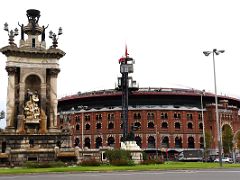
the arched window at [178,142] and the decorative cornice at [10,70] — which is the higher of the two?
the decorative cornice at [10,70]

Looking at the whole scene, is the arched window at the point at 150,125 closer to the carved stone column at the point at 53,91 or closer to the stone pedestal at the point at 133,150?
the carved stone column at the point at 53,91

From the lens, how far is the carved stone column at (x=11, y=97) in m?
54.3

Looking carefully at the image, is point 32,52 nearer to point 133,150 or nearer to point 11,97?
point 11,97

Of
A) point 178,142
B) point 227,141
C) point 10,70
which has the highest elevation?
point 10,70

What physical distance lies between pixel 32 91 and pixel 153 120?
2267 inches

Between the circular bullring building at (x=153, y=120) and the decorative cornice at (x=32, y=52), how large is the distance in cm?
5133

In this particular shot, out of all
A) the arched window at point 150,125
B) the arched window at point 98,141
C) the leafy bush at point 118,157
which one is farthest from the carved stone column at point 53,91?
the arched window at point 150,125

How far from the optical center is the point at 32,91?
5703cm

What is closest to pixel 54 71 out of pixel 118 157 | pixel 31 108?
pixel 31 108

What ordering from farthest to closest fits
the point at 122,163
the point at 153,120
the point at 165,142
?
the point at 153,120, the point at 165,142, the point at 122,163

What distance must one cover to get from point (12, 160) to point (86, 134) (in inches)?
2619

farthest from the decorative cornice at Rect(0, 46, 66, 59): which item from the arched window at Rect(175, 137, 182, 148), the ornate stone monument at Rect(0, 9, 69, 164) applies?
the arched window at Rect(175, 137, 182, 148)

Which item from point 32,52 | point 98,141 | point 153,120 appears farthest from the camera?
point 98,141

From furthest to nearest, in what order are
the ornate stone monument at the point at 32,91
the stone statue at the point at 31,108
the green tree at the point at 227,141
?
the green tree at the point at 227,141 < the stone statue at the point at 31,108 < the ornate stone monument at the point at 32,91
